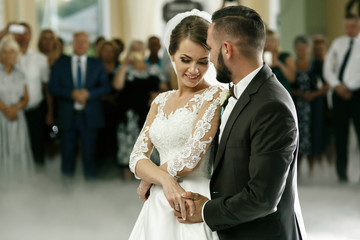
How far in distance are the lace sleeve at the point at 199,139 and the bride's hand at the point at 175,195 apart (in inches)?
2.7

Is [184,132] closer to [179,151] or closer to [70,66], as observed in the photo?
[179,151]

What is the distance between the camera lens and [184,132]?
6.81 ft

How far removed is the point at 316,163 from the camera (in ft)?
23.5

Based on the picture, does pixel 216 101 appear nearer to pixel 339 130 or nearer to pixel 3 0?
pixel 339 130

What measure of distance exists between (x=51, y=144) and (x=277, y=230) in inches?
232

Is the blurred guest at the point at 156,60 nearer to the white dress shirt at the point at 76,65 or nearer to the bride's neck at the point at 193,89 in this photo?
the white dress shirt at the point at 76,65

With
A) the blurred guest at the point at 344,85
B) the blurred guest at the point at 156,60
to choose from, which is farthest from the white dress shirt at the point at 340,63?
the blurred guest at the point at 156,60

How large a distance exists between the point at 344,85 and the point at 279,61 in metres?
0.92

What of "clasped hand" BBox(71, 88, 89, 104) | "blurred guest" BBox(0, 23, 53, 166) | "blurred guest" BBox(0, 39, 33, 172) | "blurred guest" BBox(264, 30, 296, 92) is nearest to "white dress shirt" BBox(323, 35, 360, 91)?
"blurred guest" BBox(264, 30, 296, 92)

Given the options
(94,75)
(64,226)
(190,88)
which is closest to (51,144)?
(94,75)

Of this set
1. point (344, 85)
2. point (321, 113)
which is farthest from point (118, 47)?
point (344, 85)

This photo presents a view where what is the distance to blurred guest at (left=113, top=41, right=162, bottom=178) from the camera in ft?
21.6

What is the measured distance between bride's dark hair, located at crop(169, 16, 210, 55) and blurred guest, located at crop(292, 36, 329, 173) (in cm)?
494

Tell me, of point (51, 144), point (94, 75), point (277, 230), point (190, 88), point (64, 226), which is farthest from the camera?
point (51, 144)
